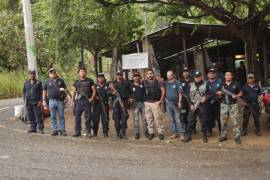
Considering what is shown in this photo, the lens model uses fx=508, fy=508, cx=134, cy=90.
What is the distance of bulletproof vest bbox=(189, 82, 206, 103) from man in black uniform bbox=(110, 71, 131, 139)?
172 centimetres

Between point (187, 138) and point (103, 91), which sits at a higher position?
point (103, 91)

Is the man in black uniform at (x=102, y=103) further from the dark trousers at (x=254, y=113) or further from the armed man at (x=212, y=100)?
the dark trousers at (x=254, y=113)

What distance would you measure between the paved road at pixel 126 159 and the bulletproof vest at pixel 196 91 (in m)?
1.06

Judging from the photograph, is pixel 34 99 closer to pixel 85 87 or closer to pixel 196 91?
pixel 85 87

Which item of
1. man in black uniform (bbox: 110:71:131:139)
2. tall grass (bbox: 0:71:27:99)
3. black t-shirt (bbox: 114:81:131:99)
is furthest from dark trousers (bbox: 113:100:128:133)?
tall grass (bbox: 0:71:27:99)

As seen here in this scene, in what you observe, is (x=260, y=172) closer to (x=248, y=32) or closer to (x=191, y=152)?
(x=191, y=152)

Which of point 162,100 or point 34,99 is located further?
point 34,99

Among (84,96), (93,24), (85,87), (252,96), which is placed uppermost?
(93,24)

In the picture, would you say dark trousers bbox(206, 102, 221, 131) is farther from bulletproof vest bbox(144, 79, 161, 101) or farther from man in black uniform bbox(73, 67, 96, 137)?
man in black uniform bbox(73, 67, 96, 137)

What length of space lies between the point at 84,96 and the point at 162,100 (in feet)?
6.67

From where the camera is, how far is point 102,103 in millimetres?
13250

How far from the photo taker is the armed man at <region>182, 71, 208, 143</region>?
39.9 ft

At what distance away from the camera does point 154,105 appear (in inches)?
504

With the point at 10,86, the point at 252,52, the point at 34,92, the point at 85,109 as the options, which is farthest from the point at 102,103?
the point at 10,86
